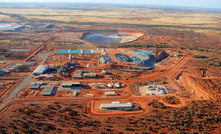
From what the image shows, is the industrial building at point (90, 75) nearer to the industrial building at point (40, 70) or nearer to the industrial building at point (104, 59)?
the industrial building at point (104, 59)

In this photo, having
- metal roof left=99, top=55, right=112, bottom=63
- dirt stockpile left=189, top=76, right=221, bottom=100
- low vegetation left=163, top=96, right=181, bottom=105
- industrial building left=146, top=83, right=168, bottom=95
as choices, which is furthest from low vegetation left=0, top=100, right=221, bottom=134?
metal roof left=99, top=55, right=112, bottom=63

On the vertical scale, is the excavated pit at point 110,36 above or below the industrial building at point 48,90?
above

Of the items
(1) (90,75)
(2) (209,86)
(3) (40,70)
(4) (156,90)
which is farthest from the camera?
(3) (40,70)

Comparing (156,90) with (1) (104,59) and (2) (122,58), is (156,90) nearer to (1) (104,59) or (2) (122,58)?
(2) (122,58)

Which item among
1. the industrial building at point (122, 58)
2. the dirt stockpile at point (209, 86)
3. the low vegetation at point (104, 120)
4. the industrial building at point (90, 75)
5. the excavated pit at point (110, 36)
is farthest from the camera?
the excavated pit at point (110, 36)

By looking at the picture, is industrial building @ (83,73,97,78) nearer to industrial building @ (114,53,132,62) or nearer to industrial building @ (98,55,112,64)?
industrial building @ (98,55,112,64)

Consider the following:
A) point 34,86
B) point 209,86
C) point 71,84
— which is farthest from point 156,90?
point 34,86

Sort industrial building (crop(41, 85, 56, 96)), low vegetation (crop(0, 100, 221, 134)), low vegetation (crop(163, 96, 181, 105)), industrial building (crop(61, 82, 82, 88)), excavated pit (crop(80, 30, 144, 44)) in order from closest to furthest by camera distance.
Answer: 1. low vegetation (crop(0, 100, 221, 134))
2. low vegetation (crop(163, 96, 181, 105))
3. industrial building (crop(41, 85, 56, 96))
4. industrial building (crop(61, 82, 82, 88))
5. excavated pit (crop(80, 30, 144, 44))

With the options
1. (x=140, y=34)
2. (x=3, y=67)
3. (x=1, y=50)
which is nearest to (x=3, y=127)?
(x=3, y=67)

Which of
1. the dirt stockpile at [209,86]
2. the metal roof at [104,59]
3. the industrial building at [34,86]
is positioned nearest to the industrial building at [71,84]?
the industrial building at [34,86]
